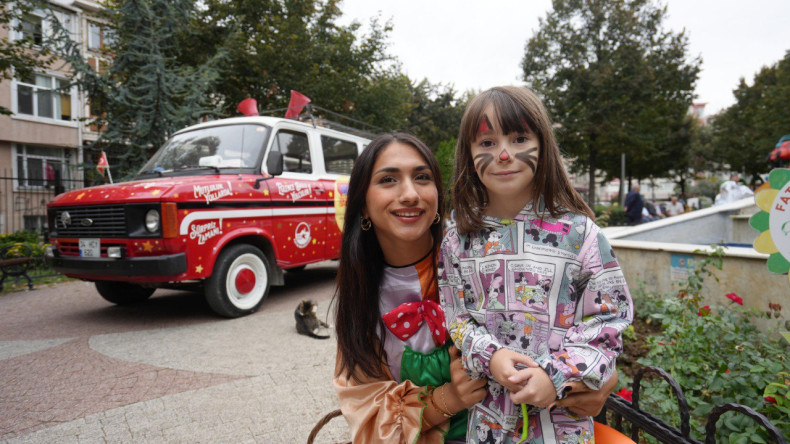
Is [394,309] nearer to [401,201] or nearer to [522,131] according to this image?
[401,201]

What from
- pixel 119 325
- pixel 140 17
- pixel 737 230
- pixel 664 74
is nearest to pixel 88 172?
pixel 140 17

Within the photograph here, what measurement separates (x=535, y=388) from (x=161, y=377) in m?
3.19

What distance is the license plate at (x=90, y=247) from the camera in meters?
4.35

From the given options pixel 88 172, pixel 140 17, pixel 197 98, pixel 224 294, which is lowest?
pixel 224 294

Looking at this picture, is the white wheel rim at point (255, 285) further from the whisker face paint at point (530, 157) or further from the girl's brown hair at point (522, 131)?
the whisker face paint at point (530, 157)

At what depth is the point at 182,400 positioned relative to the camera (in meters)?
2.87

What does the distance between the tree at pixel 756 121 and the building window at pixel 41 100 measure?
108 feet

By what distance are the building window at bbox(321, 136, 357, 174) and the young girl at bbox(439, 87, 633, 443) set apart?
17.5 feet

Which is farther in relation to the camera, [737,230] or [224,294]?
[737,230]

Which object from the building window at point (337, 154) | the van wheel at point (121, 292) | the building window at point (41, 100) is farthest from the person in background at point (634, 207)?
the building window at point (41, 100)

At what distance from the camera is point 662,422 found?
1.52 m

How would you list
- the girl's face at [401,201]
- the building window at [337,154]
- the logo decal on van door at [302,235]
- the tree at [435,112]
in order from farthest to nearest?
the tree at [435,112] → the building window at [337,154] → the logo decal on van door at [302,235] → the girl's face at [401,201]

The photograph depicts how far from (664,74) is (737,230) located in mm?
17773

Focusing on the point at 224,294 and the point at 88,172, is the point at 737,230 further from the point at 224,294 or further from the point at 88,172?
the point at 88,172
